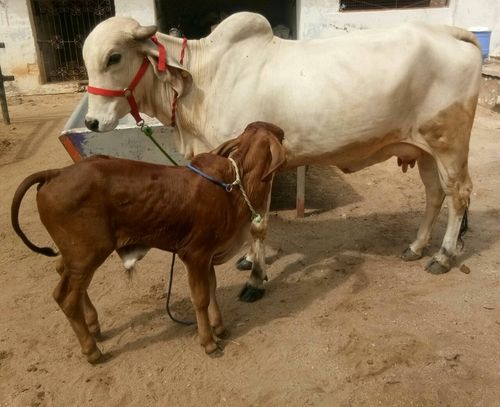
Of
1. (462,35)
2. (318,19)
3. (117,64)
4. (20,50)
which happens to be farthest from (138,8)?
(462,35)

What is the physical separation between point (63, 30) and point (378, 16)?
24.6ft

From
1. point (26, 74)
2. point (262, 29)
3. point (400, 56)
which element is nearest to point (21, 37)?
point (26, 74)

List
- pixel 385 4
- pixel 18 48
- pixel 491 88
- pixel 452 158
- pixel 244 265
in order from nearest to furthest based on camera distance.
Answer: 1. pixel 452 158
2. pixel 244 265
3. pixel 491 88
4. pixel 18 48
5. pixel 385 4

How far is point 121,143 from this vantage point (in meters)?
4.02

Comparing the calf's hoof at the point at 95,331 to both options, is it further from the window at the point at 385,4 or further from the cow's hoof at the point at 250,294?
the window at the point at 385,4

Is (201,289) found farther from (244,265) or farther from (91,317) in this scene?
(244,265)

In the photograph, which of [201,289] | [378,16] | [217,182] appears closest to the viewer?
[217,182]

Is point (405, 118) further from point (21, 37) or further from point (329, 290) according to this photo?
point (21, 37)

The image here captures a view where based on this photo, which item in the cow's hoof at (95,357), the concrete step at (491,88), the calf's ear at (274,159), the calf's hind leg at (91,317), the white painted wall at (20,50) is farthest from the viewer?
the white painted wall at (20,50)

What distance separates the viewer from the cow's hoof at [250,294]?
11.6ft

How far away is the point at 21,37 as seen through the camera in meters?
10.2

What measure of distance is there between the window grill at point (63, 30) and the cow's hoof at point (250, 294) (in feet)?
29.2

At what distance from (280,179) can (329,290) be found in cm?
238

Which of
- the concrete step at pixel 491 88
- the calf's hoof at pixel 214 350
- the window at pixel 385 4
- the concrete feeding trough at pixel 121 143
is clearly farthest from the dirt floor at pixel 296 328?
the window at pixel 385 4
